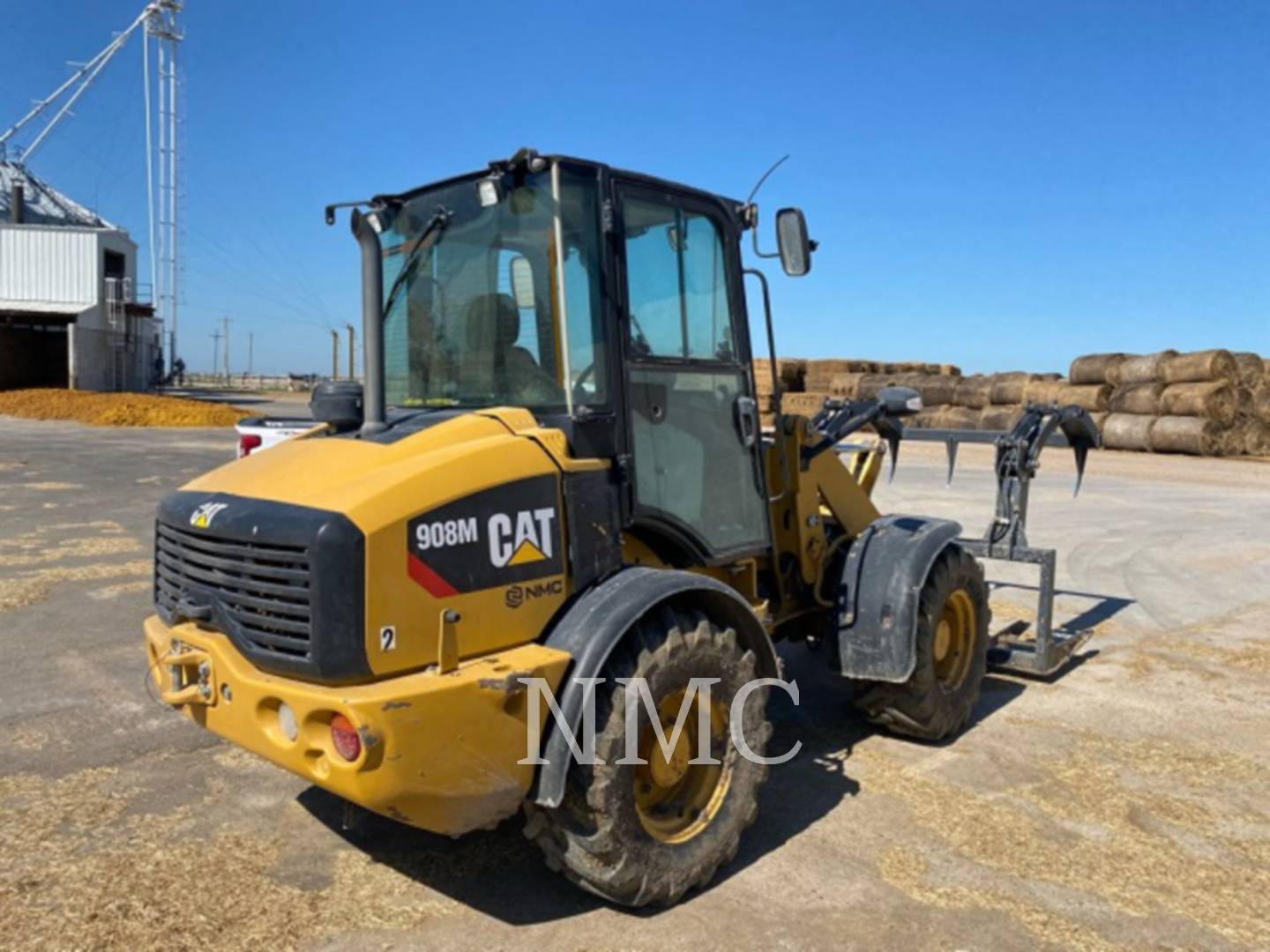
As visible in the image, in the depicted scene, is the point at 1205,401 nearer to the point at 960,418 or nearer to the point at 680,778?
the point at 960,418

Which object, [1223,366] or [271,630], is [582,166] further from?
[1223,366]

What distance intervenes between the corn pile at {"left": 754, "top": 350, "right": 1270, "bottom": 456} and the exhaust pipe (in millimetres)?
17143

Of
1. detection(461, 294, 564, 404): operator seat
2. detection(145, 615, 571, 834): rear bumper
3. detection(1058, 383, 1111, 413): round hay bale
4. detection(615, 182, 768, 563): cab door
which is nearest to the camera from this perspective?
detection(145, 615, 571, 834): rear bumper

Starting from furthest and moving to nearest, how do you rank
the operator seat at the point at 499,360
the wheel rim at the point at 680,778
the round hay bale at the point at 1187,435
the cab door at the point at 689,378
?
the round hay bale at the point at 1187,435, the cab door at the point at 689,378, the operator seat at the point at 499,360, the wheel rim at the point at 680,778

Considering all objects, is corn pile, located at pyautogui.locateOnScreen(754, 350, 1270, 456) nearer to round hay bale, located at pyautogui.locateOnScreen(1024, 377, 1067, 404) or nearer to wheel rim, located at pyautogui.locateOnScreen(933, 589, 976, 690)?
round hay bale, located at pyautogui.locateOnScreen(1024, 377, 1067, 404)

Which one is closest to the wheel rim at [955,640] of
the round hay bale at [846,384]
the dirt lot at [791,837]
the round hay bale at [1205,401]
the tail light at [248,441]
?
the dirt lot at [791,837]

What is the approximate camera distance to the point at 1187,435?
74.3 feet

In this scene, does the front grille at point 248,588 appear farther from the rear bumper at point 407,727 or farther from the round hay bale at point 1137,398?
the round hay bale at point 1137,398

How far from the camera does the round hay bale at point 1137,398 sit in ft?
78.1

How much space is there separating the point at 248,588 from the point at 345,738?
23.0 inches

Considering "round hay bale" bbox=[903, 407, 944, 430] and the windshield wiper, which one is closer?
the windshield wiper

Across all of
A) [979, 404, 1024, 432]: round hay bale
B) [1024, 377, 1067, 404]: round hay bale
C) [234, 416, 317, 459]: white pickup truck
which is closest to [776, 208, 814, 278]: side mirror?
[234, 416, 317, 459]: white pickup truck

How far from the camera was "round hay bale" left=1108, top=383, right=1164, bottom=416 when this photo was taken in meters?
23.8

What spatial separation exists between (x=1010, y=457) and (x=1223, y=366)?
785 inches
